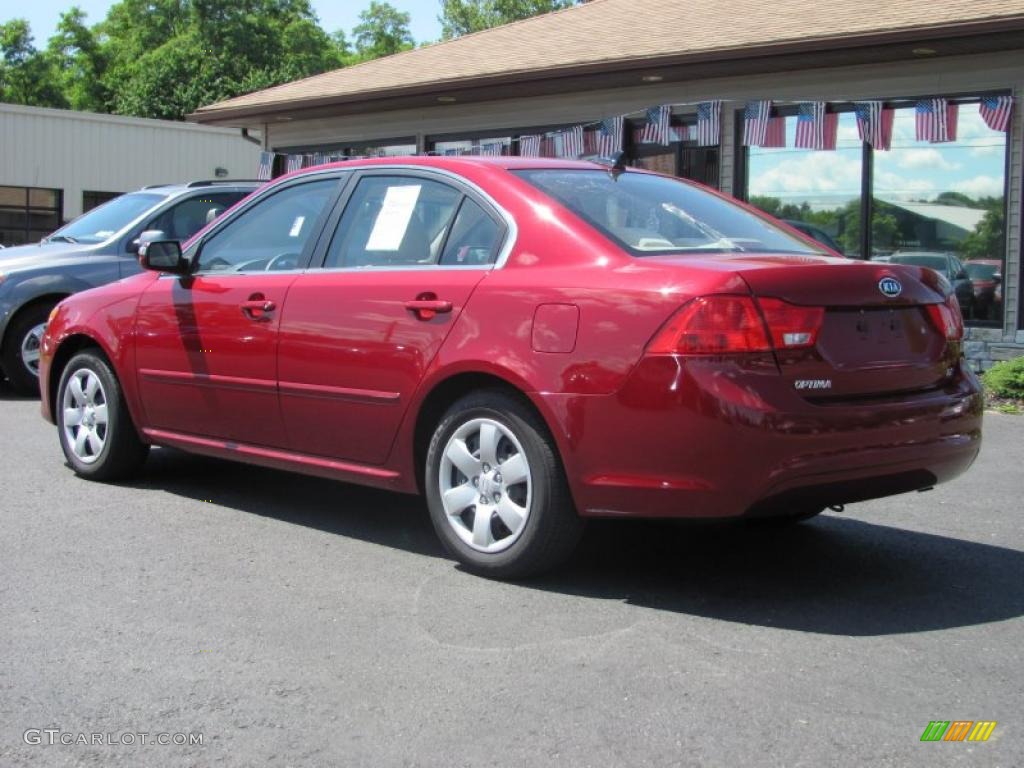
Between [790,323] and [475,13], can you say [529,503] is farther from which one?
[475,13]

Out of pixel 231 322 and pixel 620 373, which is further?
pixel 231 322

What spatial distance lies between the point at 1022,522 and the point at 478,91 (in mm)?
11028

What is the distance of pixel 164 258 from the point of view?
6027mm

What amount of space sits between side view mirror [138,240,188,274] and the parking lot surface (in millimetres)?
1154

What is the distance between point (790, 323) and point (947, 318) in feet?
2.90

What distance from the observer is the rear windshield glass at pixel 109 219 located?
416 inches

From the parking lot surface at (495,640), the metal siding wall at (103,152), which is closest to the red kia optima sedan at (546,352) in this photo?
the parking lot surface at (495,640)

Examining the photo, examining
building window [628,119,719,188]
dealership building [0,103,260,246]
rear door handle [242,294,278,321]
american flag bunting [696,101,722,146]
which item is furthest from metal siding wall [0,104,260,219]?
rear door handle [242,294,278,321]

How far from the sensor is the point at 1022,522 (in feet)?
19.2

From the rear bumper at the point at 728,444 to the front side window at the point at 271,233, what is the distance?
1.83 m

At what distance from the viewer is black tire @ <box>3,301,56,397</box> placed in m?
10.0

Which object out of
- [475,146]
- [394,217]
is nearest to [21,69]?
[475,146]

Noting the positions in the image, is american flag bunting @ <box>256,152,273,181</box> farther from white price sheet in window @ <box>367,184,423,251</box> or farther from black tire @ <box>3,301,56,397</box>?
white price sheet in window @ <box>367,184,423,251</box>

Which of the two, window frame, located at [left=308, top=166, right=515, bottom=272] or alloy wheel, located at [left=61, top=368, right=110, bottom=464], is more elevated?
window frame, located at [left=308, top=166, right=515, bottom=272]
